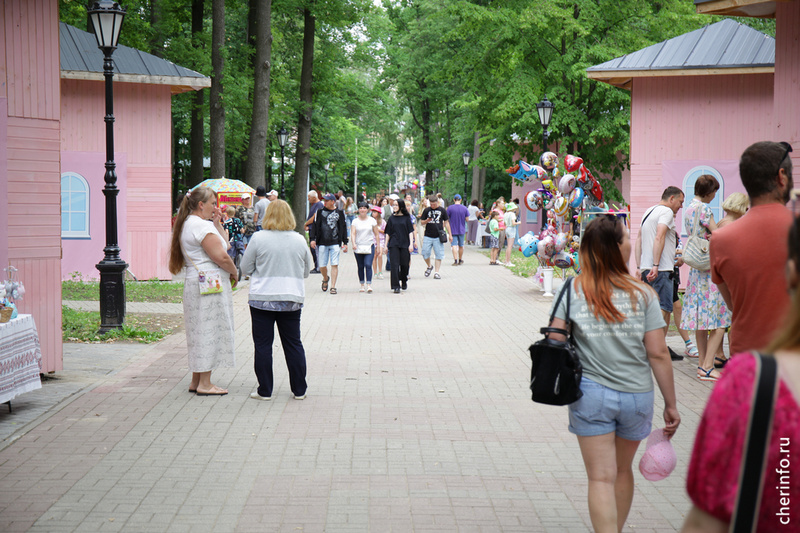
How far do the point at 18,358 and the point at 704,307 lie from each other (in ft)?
21.1

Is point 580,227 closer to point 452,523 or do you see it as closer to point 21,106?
point 21,106

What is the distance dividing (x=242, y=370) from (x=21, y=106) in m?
3.43

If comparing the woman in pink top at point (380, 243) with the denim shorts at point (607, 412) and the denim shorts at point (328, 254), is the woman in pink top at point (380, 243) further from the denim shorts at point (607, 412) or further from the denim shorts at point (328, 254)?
the denim shorts at point (607, 412)

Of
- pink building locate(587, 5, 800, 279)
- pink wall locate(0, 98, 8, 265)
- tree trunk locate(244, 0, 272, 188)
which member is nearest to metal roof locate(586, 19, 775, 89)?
pink building locate(587, 5, 800, 279)

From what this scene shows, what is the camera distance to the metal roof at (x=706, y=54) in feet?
52.4

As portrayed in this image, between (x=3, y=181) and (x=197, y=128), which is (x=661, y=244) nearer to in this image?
(x=3, y=181)

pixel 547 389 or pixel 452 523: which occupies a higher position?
pixel 547 389

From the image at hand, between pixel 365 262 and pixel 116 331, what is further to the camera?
pixel 365 262

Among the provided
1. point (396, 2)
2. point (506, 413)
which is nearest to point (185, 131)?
point (396, 2)

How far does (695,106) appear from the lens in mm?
16734

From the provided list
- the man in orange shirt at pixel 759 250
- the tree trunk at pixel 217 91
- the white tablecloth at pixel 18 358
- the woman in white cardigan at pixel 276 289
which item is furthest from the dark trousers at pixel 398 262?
the man in orange shirt at pixel 759 250

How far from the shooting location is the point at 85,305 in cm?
1470

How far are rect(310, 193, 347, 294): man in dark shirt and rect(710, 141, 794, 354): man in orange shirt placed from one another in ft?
44.0

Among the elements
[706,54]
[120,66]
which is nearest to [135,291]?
[120,66]
